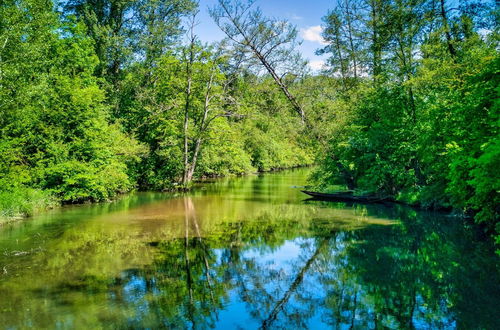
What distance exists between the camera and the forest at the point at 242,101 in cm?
1283

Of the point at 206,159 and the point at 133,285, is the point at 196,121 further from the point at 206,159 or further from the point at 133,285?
the point at 133,285

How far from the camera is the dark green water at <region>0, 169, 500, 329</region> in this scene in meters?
6.57

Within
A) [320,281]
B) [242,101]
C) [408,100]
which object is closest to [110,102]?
[242,101]

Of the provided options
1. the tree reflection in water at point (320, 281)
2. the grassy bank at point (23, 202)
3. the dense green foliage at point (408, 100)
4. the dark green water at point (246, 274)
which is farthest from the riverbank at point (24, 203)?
the dense green foliage at point (408, 100)

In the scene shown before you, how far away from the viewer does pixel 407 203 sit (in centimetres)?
2044

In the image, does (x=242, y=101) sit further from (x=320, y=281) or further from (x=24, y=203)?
(x=320, y=281)

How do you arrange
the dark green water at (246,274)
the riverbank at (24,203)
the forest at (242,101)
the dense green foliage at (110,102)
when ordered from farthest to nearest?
the dense green foliage at (110,102)
the riverbank at (24,203)
the forest at (242,101)
the dark green water at (246,274)

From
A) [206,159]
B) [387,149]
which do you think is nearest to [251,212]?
[387,149]

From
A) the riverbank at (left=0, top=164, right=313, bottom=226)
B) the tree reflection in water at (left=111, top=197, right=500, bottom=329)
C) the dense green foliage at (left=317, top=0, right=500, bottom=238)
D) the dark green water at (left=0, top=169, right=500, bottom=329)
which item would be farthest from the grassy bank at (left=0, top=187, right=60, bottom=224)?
the dense green foliage at (left=317, top=0, right=500, bottom=238)

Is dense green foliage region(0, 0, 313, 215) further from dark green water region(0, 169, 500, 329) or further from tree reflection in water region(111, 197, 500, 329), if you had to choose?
tree reflection in water region(111, 197, 500, 329)

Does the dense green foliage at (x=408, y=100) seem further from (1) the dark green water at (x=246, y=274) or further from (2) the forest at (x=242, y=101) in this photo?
(1) the dark green water at (x=246, y=274)

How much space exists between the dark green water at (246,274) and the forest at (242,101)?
1918 millimetres

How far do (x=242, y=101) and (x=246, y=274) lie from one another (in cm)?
2319

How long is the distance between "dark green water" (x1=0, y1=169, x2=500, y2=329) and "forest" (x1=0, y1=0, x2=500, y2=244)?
6.29 feet
